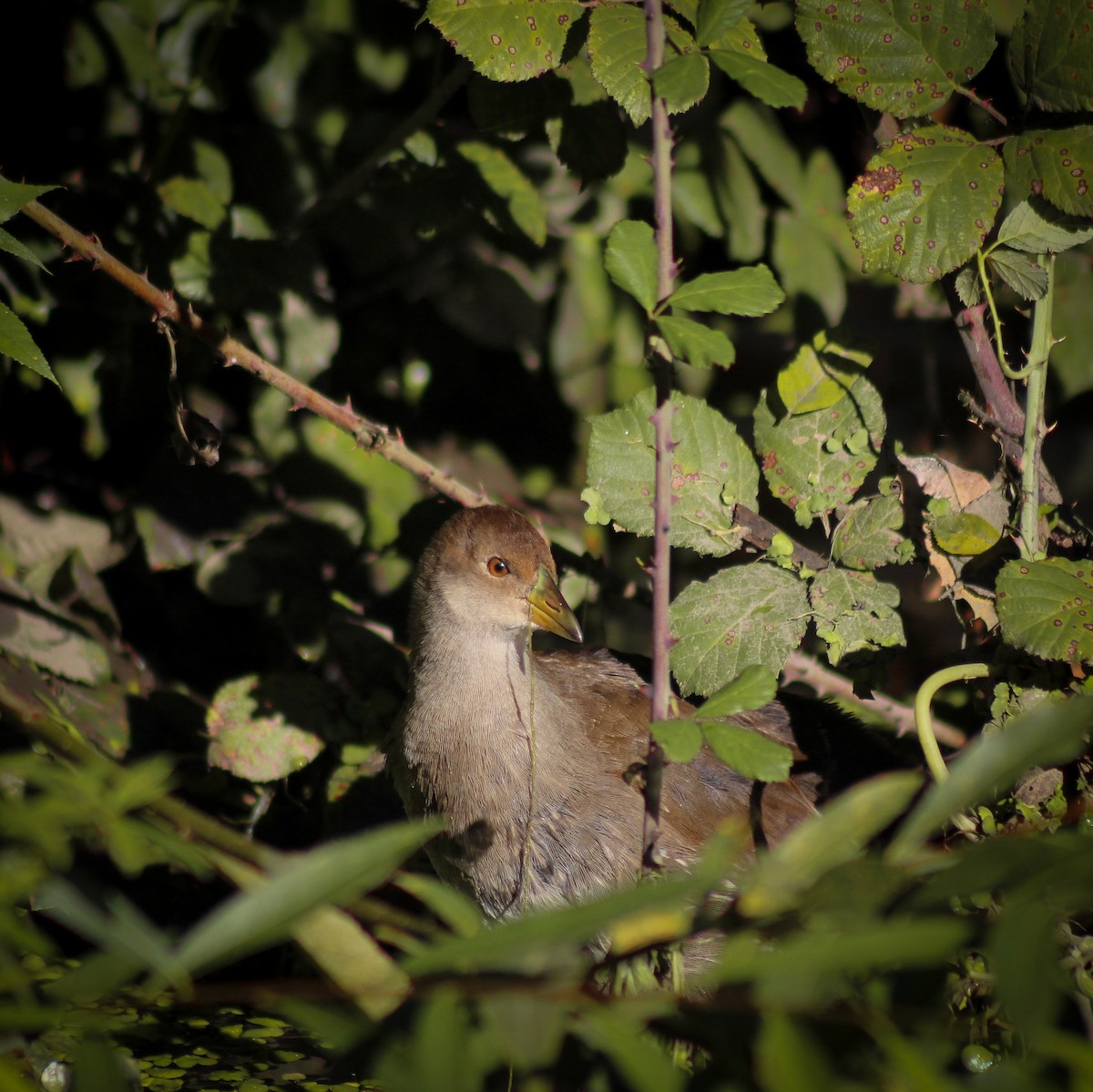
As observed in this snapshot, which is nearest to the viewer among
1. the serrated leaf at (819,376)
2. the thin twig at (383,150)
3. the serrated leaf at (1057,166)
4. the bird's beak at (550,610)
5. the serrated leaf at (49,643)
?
the serrated leaf at (1057,166)

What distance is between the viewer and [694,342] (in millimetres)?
1065

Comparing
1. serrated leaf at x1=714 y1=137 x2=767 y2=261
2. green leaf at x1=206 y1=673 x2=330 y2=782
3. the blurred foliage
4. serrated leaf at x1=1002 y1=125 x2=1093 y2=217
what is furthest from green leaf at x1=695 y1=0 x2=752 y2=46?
green leaf at x1=206 y1=673 x2=330 y2=782

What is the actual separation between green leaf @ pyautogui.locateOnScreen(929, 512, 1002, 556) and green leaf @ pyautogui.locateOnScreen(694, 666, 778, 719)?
620mm

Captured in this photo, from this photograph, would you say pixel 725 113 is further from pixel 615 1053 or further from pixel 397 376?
pixel 615 1053

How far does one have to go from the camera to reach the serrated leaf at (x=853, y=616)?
1.55 metres

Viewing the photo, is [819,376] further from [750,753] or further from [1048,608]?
[750,753]

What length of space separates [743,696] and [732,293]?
405 millimetres

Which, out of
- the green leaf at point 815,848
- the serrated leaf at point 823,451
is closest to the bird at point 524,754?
the serrated leaf at point 823,451

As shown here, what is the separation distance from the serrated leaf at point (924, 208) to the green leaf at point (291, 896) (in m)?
1.09

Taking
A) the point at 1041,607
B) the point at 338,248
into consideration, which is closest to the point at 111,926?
the point at 1041,607

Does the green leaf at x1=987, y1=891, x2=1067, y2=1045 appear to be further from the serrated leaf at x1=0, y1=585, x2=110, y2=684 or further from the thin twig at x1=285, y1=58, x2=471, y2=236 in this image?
the serrated leaf at x1=0, y1=585, x2=110, y2=684

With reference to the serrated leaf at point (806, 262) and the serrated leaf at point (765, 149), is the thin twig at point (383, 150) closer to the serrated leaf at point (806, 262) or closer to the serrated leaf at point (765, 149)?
the serrated leaf at point (765, 149)

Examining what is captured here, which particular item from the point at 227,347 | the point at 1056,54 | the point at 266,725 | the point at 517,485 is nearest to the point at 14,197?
the point at 227,347

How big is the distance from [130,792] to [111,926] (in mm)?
76
